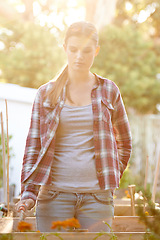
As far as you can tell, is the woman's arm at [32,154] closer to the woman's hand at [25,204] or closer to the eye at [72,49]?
the woman's hand at [25,204]

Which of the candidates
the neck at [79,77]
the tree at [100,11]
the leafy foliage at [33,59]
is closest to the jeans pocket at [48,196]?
the neck at [79,77]

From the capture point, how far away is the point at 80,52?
7.08 feet

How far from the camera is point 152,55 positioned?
53.1ft

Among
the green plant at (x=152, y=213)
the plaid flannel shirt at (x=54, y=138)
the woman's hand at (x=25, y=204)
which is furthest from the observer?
the plaid flannel shirt at (x=54, y=138)

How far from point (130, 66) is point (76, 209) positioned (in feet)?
45.8

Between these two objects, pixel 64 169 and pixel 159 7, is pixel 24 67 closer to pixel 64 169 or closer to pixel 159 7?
pixel 159 7

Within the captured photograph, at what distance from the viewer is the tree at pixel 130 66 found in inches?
587

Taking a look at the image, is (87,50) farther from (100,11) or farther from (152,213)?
(100,11)

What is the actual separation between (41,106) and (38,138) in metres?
0.17

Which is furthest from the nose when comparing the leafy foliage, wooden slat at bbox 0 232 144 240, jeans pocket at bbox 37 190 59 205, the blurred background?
the leafy foliage

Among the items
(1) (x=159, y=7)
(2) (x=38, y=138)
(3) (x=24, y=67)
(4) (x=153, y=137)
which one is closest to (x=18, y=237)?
(2) (x=38, y=138)

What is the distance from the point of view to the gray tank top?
6.66 ft

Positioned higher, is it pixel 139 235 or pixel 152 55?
pixel 152 55

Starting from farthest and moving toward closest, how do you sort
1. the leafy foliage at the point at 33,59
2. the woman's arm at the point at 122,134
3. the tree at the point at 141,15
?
the tree at the point at 141,15 → the leafy foliage at the point at 33,59 → the woman's arm at the point at 122,134
